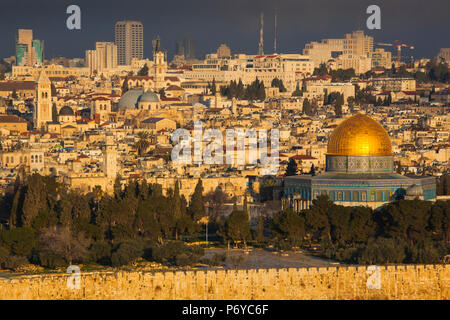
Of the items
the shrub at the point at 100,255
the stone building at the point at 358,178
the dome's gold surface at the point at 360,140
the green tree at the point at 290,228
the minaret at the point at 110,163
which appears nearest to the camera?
the shrub at the point at 100,255

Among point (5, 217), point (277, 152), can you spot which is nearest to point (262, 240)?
point (5, 217)

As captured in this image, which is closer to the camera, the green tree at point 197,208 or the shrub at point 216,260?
the shrub at point 216,260

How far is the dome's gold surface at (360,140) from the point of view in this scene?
47781mm

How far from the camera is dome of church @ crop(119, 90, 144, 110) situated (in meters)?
97.9

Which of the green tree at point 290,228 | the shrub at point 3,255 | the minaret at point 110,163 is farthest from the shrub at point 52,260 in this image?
the minaret at point 110,163

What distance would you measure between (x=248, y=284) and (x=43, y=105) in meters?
55.2

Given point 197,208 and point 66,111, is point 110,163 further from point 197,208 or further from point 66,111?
point 66,111

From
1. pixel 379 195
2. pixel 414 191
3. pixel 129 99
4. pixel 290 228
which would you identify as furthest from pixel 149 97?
pixel 290 228

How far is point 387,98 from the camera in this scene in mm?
101875

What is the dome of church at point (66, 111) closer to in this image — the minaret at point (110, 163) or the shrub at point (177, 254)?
the minaret at point (110, 163)

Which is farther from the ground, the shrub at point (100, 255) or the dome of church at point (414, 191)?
the dome of church at point (414, 191)

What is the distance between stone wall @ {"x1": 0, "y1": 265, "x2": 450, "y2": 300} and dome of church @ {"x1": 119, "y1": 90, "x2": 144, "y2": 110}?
200 ft

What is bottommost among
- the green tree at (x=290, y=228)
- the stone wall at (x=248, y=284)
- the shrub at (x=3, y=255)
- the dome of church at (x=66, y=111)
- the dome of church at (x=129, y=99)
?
the stone wall at (x=248, y=284)

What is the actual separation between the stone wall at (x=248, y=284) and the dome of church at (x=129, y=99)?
60941 millimetres
